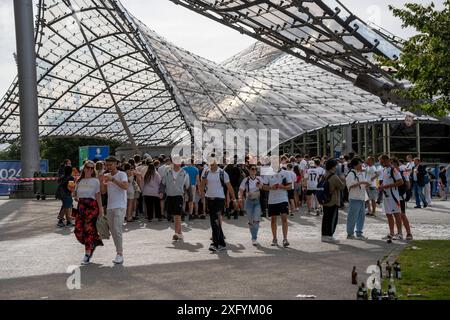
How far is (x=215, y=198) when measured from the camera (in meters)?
12.0

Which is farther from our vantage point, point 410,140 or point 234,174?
point 410,140

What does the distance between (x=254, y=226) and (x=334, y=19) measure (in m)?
12.4

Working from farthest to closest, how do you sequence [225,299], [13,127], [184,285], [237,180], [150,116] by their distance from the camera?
1. [150,116]
2. [13,127]
3. [237,180]
4. [184,285]
5. [225,299]

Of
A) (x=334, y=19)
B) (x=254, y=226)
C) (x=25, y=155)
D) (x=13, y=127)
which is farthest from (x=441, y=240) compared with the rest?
(x=13, y=127)

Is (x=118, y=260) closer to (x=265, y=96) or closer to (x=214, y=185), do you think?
(x=214, y=185)

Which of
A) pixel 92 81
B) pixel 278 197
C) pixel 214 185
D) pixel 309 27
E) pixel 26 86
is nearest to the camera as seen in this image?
pixel 214 185

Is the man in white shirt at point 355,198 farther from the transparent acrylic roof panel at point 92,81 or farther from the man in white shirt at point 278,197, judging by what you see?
the transparent acrylic roof panel at point 92,81

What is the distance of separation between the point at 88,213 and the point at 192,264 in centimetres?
202

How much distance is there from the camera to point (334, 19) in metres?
22.4

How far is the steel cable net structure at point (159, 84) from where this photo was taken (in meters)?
37.5

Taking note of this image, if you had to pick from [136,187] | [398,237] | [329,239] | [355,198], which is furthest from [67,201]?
[398,237]

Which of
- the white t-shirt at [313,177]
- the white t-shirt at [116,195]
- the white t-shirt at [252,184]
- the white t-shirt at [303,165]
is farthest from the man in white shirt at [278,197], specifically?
the white t-shirt at [303,165]

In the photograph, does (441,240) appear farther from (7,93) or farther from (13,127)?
(13,127)

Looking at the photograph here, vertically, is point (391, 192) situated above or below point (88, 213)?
above
